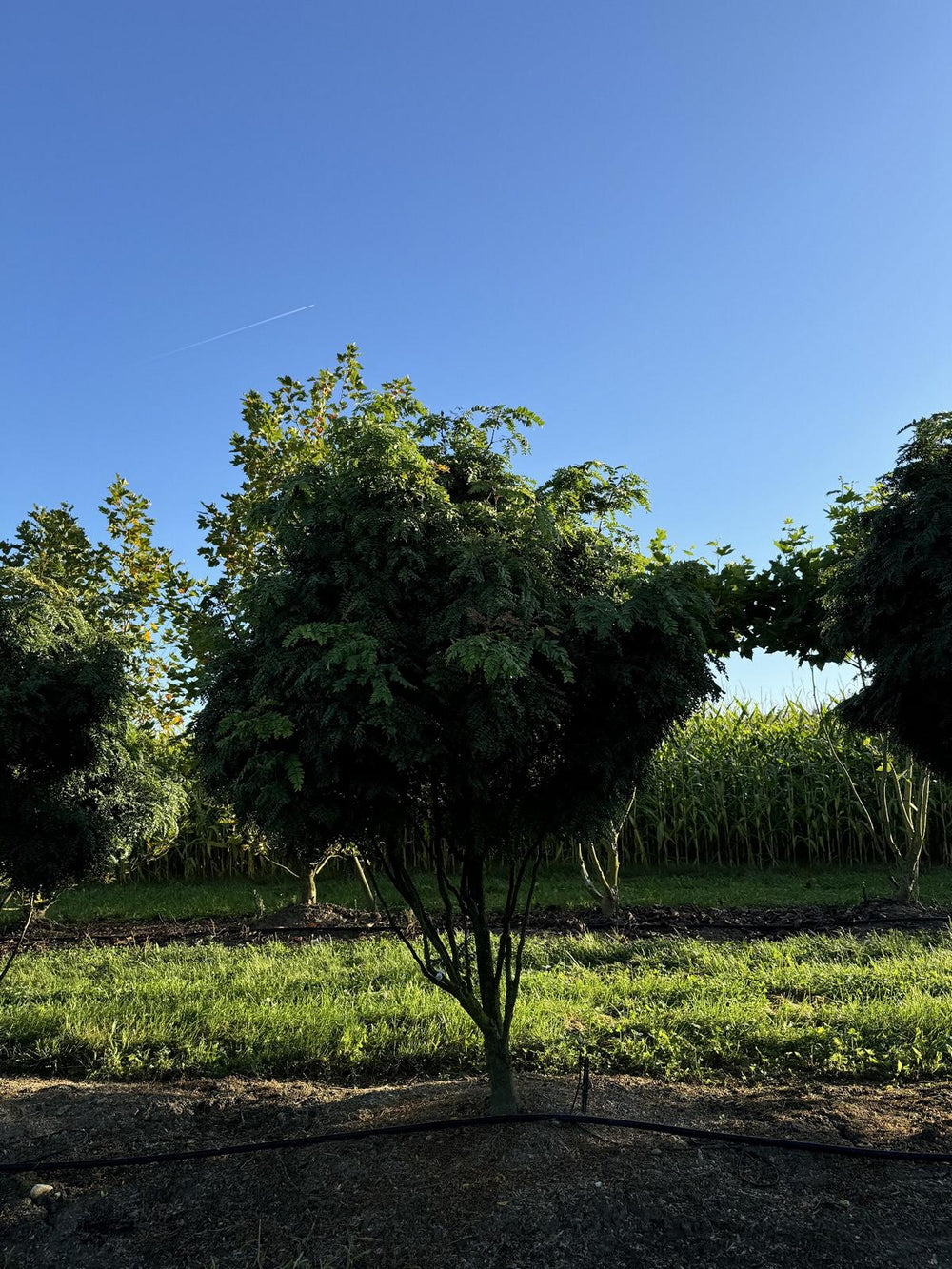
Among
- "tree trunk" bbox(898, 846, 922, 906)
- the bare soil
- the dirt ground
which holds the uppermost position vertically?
"tree trunk" bbox(898, 846, 922, 906)

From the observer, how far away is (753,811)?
14.9m

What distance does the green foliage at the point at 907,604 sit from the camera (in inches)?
195

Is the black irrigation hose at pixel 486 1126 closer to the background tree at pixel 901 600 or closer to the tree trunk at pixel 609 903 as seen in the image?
the background tree at pixel 901 600

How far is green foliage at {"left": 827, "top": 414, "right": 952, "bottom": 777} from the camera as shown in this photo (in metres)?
4.96

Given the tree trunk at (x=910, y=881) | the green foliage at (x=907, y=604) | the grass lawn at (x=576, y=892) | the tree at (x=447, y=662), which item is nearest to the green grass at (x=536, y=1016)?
the tree at (x=447, y=662)

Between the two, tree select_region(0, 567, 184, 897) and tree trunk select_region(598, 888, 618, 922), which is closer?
tree select_region(0, 567, 184, 897)

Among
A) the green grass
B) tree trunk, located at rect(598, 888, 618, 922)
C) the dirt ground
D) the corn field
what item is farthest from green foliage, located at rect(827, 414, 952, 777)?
the corn field

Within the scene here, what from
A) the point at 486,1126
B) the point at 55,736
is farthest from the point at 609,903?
the point at 55,736

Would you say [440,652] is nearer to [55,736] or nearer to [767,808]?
[55,736]

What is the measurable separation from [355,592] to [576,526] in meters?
1.23

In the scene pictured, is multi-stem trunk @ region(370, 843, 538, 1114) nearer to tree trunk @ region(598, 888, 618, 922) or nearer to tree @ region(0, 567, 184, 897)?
tree @ region(0, 567, 184, 897)

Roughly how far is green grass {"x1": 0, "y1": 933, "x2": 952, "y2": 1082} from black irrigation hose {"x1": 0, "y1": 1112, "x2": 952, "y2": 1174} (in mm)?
1135

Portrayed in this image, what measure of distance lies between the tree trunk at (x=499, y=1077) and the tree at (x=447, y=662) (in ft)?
0.03

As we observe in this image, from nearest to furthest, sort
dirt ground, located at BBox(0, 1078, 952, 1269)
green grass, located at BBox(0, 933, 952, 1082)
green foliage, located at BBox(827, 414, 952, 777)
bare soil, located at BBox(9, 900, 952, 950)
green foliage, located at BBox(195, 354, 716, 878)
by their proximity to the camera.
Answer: dirt ground, located at BBox(0, 1078, 952, 1269) < green foliage, located at BBox(195, 354, 716, 878) < green foliage, located at BBox(827, 414, 952, 777) < green grass, located at BBox(0, 933, 952, 1082) < bare soil, located at BBox(9, 900, 952, 950)
